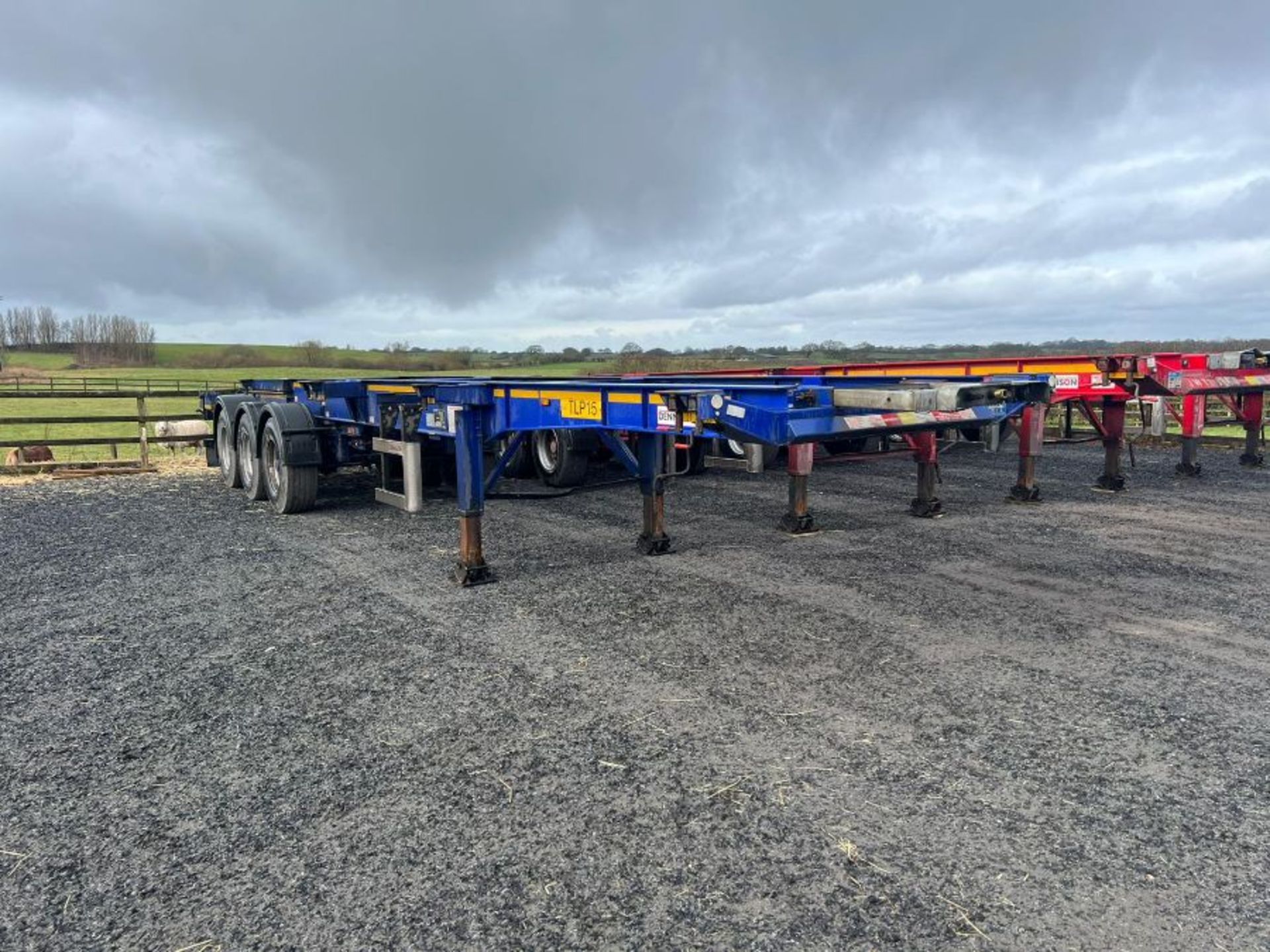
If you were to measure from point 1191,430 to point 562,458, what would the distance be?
30.4 feet

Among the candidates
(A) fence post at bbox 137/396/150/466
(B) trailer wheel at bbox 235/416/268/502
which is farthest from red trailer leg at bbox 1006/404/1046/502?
(A) fence post at bbox 137/396/150/466

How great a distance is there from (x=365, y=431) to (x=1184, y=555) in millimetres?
8648

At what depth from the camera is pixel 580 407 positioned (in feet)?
21.9

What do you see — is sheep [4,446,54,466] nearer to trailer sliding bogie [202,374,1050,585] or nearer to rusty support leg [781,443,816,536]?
trailer sliding bogie [202,374,1050,585]

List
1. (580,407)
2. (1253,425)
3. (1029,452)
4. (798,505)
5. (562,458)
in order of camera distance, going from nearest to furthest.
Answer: (580,407), (798,505), (1029,452), (562,458), (1253,425)

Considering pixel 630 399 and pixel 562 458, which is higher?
pixel 630 399

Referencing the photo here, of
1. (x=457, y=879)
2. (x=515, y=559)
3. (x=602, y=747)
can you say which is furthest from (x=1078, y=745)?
(x=515, y=559)

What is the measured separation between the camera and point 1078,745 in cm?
385

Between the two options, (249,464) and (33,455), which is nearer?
(249,464)

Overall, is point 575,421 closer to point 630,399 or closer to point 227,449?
point 630,399

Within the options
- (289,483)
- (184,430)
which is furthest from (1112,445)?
(184,430)

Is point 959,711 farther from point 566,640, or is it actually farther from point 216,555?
point 216,555

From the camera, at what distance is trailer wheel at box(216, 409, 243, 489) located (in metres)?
12.0

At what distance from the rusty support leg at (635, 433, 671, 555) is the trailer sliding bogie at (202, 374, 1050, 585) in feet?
0.04
